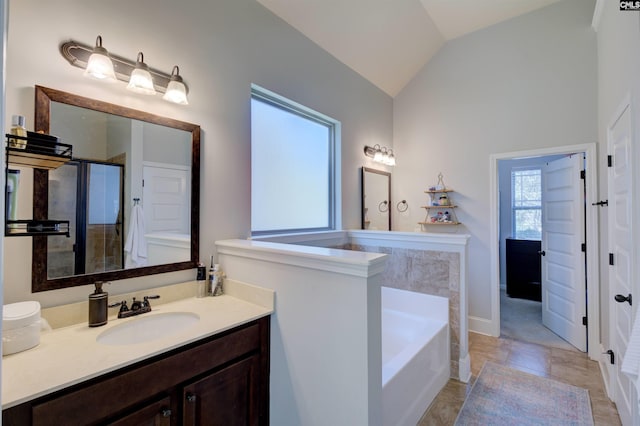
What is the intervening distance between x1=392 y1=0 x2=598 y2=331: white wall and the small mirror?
0.24 meters

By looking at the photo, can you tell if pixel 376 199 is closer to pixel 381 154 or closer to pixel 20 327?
pixel 381 154

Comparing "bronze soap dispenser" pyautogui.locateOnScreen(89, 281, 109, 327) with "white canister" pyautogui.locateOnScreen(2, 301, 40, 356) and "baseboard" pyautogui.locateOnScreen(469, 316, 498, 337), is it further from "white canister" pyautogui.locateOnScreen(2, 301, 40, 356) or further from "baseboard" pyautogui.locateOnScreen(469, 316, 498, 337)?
"baseboard" pyautogui.locateOnScreen(469, 316, 498, 337)

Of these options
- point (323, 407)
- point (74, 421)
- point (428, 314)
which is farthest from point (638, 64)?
point (74, 421)

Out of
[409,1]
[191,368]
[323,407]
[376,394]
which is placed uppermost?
[409,1]

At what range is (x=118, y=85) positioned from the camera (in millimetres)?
1614

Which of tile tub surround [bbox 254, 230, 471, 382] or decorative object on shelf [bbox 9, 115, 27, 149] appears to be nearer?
decorative object on shelf [bbox 9, 115, 27, 149]

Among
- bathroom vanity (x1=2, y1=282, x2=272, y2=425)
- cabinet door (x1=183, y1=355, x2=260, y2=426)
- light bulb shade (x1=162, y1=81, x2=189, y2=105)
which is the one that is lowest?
cabinet door (x1=183, y1=355, x2=260, y2=426)

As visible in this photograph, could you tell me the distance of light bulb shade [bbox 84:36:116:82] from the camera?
1.43 meters

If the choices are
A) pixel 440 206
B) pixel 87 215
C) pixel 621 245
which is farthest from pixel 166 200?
pixel 440 206

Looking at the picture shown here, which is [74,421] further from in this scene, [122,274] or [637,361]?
[637,361]

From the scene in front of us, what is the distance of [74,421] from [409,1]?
380 centimetres

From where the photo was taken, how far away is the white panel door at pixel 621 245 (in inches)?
67.5

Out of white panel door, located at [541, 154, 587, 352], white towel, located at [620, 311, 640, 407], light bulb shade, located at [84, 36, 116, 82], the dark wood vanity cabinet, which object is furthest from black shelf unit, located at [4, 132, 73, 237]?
white panel door, located at [541, 154, 587, 352]

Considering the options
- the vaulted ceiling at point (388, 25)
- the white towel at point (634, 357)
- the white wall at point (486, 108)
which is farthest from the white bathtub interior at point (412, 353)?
the vaulted ceiling at point (388, 25)
